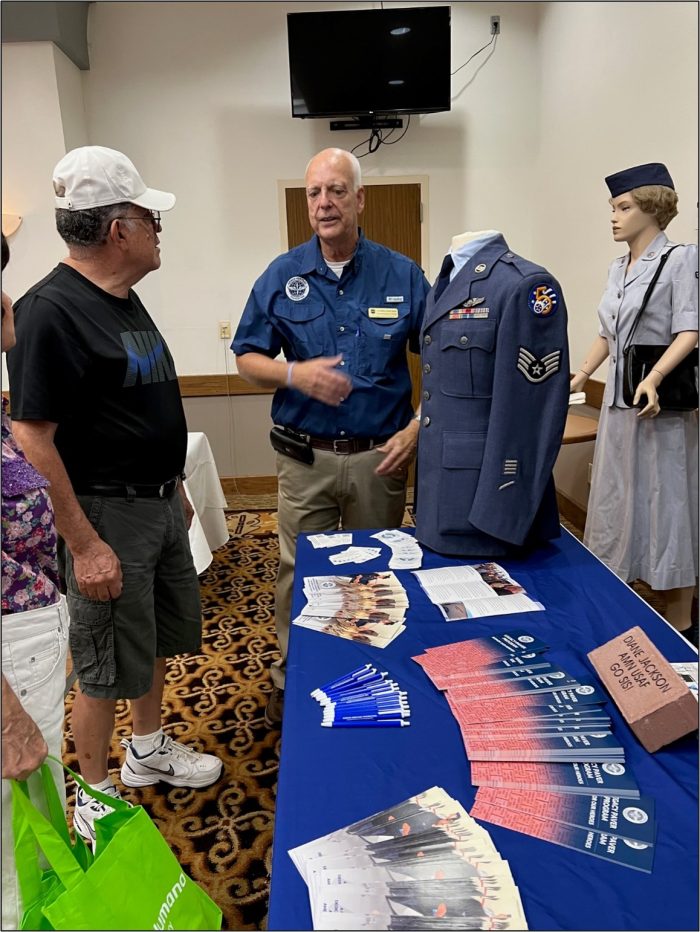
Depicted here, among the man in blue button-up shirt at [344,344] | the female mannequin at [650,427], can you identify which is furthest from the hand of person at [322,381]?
the female mannequin at [650,427]

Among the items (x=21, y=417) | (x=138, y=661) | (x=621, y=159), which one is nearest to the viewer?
(x=21, y=417)

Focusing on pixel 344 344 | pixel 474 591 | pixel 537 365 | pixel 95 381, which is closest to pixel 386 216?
pixel 344 344

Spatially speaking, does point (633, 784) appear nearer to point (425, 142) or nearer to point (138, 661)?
point (138, 661)

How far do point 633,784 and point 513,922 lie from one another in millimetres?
304

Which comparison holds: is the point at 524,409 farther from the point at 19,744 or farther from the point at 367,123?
the point at 367,123

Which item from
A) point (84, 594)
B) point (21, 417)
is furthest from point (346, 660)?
point (21, 417)

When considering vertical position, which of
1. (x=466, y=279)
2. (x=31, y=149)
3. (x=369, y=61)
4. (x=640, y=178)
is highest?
(x=369, y=61)

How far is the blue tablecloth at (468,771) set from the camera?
782mm

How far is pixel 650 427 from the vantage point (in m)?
2.59

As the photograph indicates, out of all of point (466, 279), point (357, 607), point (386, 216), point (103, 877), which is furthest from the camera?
point (386, 216)

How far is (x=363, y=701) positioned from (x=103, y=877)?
0.46 meters

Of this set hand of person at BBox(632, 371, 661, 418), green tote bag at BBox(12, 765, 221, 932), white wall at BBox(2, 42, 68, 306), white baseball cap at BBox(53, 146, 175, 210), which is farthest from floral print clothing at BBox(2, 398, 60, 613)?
white wall at BBox(2, 42, 68, 306)

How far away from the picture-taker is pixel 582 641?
1.34 m

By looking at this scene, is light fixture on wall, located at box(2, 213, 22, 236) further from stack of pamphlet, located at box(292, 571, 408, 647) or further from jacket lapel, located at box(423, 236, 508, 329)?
stack of pamphlet, located at box(292, 571, 408, 647)
